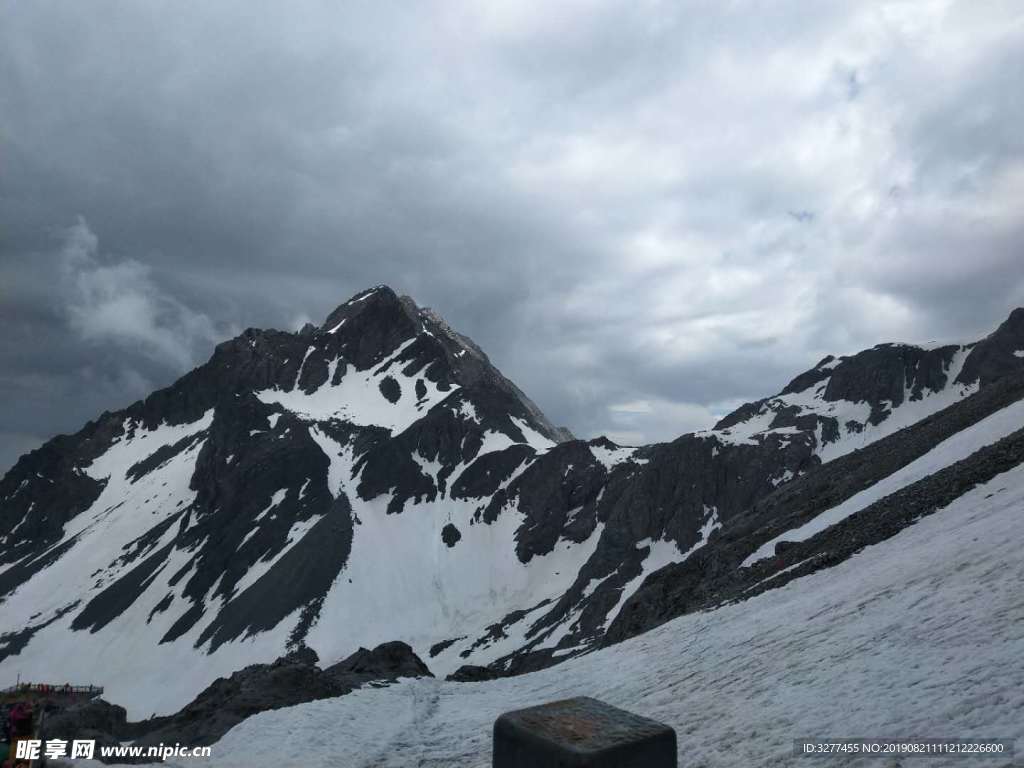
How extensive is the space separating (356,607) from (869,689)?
109 m

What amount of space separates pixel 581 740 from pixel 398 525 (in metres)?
132

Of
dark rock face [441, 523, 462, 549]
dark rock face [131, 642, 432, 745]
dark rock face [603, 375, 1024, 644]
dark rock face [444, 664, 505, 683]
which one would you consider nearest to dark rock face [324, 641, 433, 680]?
dark rock face [131, 642, 432, 745]

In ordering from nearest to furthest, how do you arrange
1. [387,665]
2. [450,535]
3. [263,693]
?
[263,693] < [387,665] < [450,535]

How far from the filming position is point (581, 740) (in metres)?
7.59

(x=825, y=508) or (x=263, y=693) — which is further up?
(x=825, y=508)

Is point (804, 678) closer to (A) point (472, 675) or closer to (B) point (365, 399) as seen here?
(A) point (472, 675)

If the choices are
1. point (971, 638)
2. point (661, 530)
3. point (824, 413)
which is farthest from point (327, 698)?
point (824, 413)

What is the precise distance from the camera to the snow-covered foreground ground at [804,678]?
11.1 meters

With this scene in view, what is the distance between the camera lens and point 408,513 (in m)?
138

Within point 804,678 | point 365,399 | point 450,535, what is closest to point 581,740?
point 804,678

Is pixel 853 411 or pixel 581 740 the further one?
pixel 853 411

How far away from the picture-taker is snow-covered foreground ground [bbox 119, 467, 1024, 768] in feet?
36.5

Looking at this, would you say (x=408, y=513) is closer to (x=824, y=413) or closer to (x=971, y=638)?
(x=824, y=413)

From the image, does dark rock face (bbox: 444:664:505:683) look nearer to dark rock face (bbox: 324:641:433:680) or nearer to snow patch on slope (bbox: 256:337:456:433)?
dark rock face (bbox: 324:641:433:680)
